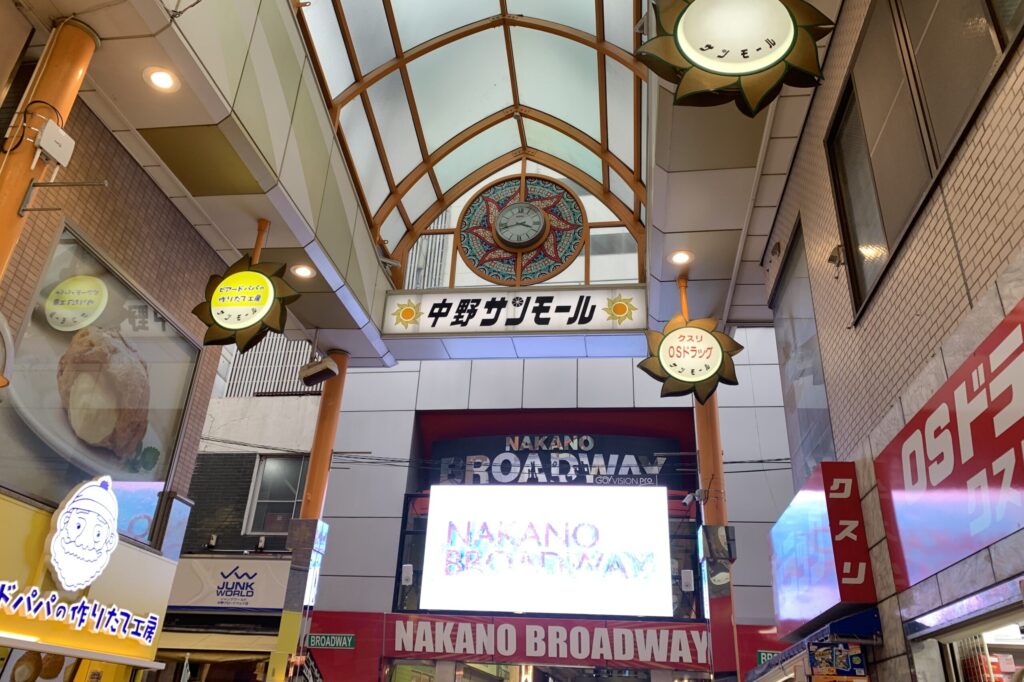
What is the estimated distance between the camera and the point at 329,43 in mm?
7414

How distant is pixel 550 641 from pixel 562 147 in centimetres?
758

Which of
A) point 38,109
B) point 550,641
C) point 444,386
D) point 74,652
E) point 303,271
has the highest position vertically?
point 444,386

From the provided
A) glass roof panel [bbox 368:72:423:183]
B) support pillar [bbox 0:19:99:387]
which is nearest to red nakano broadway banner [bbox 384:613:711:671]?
glass roof panel [bbox 368:72:423:183]

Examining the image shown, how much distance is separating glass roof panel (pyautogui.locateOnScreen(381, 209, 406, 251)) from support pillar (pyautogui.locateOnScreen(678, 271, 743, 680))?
385 centimetres

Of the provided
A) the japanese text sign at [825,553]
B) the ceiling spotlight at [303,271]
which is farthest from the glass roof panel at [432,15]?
the japanese text sign at [825,553]

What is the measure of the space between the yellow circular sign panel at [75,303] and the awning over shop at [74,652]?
217 cm

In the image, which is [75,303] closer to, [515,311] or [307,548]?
[307,548]

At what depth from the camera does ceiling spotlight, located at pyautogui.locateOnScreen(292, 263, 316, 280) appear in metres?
7.46

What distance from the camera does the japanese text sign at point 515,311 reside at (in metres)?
8.73

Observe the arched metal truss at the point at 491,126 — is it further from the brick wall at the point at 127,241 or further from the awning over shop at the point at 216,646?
the awning over shop at the point at 216,646

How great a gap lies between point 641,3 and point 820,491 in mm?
5044

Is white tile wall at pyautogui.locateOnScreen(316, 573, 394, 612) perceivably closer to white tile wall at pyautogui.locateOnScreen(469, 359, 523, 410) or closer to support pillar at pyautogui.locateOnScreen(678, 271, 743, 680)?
white tile wall at pyautogui.locateOnScreen(469, 359, 523, 410)

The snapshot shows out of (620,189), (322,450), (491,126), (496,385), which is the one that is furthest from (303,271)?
(496,385)

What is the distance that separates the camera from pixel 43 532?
5023mm
